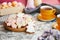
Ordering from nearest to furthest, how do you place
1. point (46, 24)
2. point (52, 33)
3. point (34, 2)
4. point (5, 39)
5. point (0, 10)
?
point (52, 33), point (5, 39), point (46, 24), point (0, 10), point (34, 2)

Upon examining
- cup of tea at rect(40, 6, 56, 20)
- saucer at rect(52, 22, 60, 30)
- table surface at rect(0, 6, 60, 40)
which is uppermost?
cup of tea at rect(40, 6, 56, 20)

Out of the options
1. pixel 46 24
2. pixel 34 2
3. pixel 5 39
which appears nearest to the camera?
pixel 5 39

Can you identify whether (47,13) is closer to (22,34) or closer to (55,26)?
(55,26)

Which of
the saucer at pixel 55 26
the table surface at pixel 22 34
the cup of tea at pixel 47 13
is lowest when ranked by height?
Result: the table surface at pixel 22 34

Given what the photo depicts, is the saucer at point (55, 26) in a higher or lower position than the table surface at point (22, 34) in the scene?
higher

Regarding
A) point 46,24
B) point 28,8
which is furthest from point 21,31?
point 28,8

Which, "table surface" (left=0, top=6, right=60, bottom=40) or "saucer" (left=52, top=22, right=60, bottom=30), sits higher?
"saucer" (left=52, top=22, right=60, bottom=30)

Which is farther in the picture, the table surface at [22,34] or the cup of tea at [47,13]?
the cup of tea at [47,13]

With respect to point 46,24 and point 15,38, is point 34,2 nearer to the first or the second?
point 46,24

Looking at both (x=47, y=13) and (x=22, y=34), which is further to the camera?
(x=47, y=13)

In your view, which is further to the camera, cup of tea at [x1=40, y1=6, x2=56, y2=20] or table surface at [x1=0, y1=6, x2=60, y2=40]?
cup of tea at [x1=40, y1=6, x2=56, y2=20]

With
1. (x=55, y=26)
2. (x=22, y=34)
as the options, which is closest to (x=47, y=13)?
(x=55, y=26)
